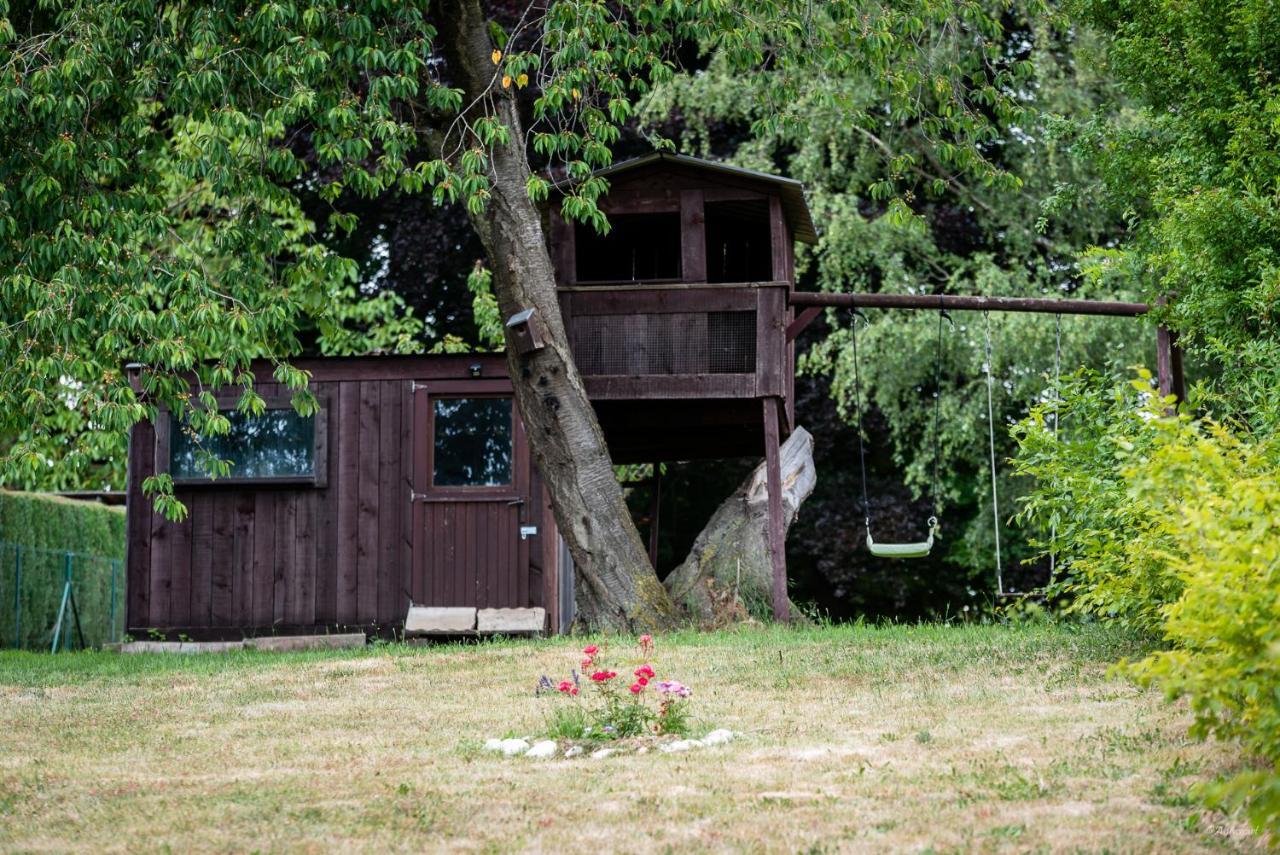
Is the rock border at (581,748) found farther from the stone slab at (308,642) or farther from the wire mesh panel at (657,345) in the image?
the stone slab at (308,642)

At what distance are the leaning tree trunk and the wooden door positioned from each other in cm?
167

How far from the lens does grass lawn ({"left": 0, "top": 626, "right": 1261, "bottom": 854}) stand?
17.7 feet

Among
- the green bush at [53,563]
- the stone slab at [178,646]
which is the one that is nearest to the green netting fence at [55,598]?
the green bush at [53,563]

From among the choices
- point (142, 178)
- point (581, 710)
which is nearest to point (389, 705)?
point (581, 710)

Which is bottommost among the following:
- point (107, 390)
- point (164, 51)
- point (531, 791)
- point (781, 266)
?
point (531, 791)

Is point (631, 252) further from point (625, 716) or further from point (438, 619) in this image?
point (625, 716)

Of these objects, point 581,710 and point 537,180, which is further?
point 537,180

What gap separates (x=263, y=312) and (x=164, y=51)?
6.51ft

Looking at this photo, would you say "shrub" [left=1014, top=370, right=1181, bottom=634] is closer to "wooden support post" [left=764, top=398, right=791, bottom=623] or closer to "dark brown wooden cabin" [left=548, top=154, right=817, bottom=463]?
"wooden support post" [left=764, top=398, right=791, bottom=623]

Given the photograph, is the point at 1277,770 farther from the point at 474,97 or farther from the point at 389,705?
the point at 474,97

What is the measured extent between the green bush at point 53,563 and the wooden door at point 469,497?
622 cm

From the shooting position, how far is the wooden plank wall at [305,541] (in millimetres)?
14641

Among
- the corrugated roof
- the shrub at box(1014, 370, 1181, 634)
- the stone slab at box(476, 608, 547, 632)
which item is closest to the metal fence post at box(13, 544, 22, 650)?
the stone slab at box(476, 608, 547, 632)

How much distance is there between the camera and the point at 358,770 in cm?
682
